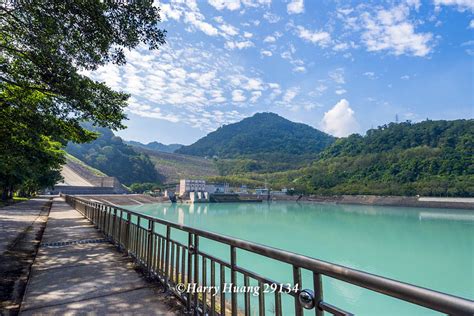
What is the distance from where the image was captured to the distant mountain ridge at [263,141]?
150125 mm

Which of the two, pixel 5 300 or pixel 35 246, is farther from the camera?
pixel 35 246

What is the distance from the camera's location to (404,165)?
67.2 meters

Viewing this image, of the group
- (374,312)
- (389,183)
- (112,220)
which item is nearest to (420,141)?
(389,183)

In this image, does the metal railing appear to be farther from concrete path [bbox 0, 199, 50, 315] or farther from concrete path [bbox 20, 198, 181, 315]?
concrete path [bbox 0, 199, 50, 315]

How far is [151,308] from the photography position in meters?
2.53

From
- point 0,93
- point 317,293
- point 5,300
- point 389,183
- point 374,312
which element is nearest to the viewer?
point 317,293

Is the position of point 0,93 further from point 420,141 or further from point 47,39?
point 420,141

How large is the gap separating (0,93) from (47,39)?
2900 mm

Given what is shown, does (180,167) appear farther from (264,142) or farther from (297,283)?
(297,283)

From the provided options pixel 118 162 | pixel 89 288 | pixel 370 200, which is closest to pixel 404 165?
pixel 370 200

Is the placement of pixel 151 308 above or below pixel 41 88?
below

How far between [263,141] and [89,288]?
6218 inches

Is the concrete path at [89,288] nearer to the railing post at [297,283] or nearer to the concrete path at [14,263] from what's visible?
the concrete path at [14,263]

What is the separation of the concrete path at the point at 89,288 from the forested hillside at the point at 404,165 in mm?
60787
